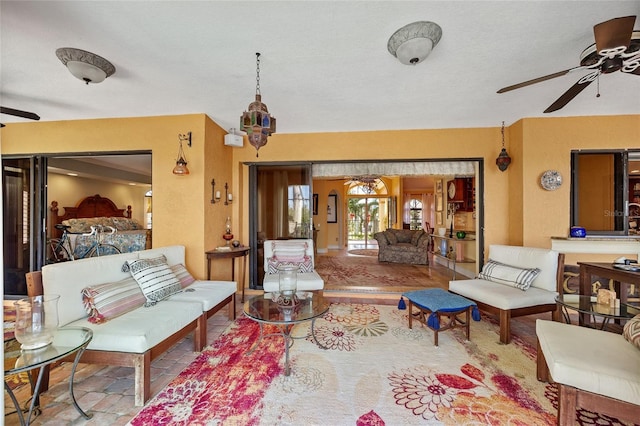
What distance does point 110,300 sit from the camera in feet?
7.06

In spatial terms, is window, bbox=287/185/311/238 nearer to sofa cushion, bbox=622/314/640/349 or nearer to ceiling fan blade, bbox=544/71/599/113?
ceiling fan blade, bbox=544/71/599/113

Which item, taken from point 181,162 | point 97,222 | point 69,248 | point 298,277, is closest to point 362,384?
point 298,277

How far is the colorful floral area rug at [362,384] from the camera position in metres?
1.74

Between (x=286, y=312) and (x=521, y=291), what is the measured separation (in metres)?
2.44

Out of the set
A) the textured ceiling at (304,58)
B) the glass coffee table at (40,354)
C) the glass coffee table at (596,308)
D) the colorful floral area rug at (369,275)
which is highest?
the textured ceiling at (304,58)

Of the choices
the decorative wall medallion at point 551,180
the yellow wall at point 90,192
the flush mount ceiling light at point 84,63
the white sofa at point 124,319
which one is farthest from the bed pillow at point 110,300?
the decorative wall medallion at point 551,180

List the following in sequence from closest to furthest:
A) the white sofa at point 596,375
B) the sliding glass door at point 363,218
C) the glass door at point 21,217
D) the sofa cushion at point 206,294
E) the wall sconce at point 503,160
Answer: the white sofa at point 596,375, the sofa cushion at point 206,294, the wall sconce at point 503,160, the glass door at point 21,217, the sliding glass door at point 363,218

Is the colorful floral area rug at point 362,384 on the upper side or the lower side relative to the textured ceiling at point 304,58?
lower

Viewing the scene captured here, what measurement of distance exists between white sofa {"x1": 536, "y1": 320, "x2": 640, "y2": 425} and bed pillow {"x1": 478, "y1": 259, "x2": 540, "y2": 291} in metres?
1.24

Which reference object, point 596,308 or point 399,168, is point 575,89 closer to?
point 596,308

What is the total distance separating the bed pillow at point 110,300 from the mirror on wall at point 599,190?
5.24 meters

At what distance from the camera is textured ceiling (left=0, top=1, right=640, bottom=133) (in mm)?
1834

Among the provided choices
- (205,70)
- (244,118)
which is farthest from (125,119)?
(244,118)

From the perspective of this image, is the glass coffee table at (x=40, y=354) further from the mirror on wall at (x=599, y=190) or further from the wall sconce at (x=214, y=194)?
the mirror on wall at (x=599, y=190)
